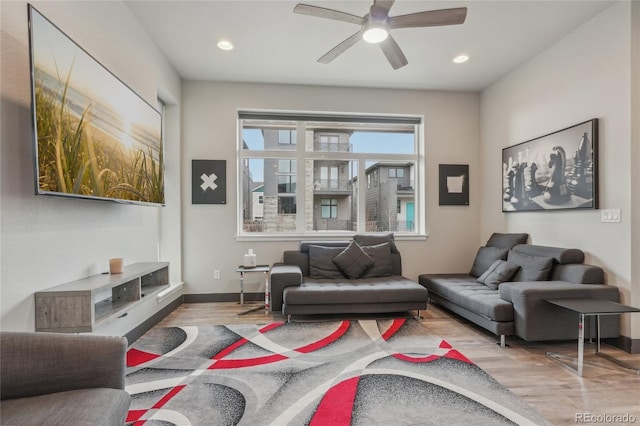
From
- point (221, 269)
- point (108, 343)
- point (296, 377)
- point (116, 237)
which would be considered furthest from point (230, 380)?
point (221, 269)

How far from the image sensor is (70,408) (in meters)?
1.08

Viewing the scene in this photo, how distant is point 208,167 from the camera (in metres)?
4.10

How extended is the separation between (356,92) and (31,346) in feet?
14.0

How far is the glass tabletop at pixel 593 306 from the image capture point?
216cm

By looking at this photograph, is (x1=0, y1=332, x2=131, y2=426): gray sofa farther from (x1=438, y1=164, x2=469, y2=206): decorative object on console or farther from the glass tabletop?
(x1=438, y1=164, x2=469, y2=206): decorative object on console

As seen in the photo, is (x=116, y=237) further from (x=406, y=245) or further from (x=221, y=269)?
(x=406, y=245)

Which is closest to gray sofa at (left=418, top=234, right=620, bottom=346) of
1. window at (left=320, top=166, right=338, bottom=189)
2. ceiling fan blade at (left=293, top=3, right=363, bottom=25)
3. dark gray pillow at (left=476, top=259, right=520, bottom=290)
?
dark gray pillow at (left=476, top=259, right=520, bottom=290)

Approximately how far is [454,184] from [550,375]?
9.36ft

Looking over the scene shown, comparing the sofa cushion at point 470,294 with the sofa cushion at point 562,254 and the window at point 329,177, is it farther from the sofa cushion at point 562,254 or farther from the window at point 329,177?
the window at point 329,177

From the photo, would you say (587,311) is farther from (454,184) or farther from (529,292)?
(454,184)

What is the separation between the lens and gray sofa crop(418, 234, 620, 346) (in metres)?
2.55

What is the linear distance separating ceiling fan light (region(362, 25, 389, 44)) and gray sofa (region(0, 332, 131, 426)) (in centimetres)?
248

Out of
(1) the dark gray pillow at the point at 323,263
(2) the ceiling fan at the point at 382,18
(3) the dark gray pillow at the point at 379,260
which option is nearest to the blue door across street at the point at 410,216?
(3) the dark gray pillow at the point at 379,260

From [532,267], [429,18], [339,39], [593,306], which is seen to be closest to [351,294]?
[532,267]
